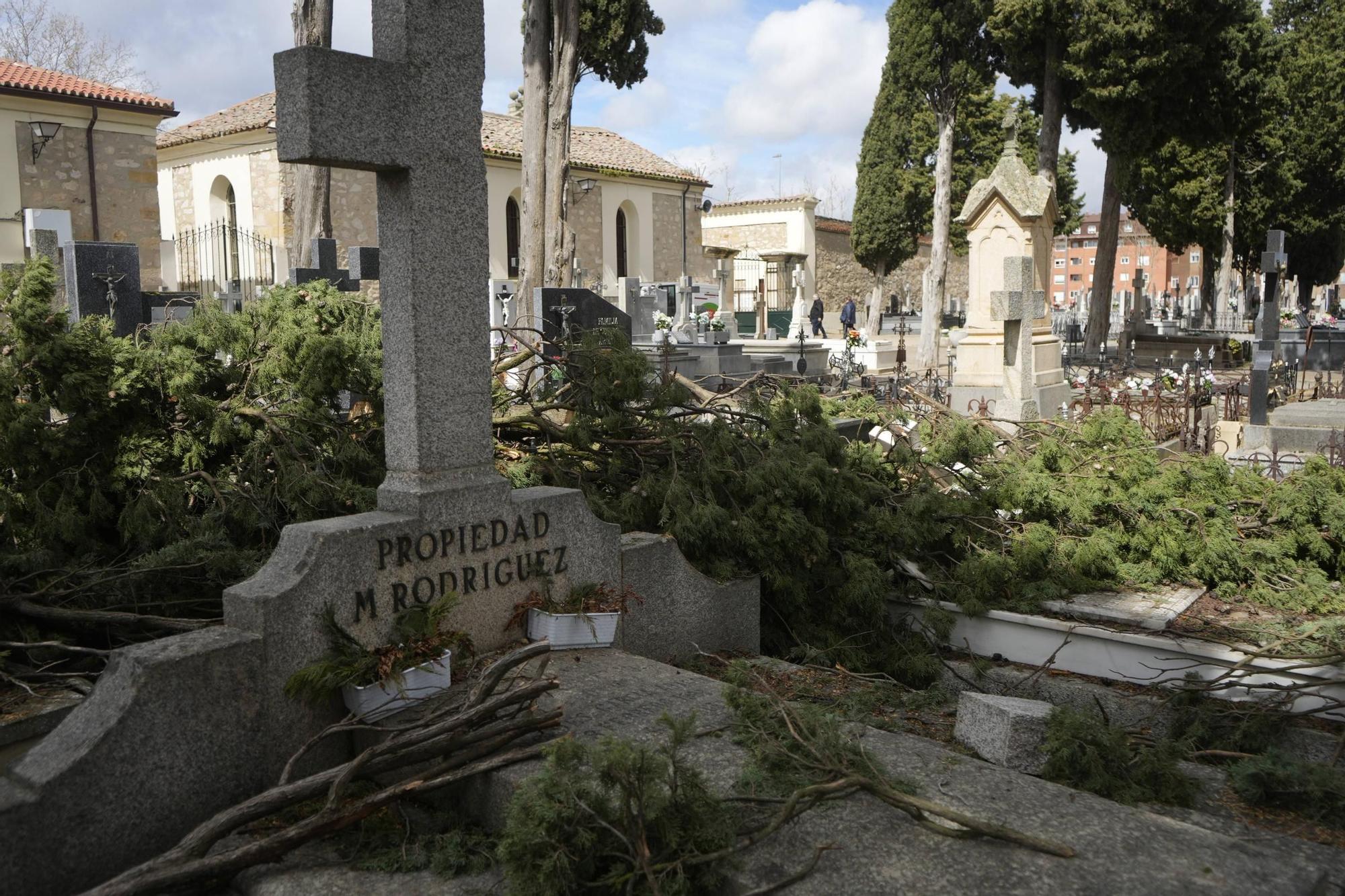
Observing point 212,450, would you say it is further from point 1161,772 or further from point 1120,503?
point 1120,503

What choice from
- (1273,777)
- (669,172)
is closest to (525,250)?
(1273,777)

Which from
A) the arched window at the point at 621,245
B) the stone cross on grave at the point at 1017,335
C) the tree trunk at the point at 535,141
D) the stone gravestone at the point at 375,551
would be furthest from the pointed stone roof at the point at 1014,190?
the arched window at the point at 621,245

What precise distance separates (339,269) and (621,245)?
78.4ft

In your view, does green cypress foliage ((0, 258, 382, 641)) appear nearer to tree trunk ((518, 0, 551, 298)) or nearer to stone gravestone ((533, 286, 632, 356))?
stone gravestone ((533, 286, 632, 356))

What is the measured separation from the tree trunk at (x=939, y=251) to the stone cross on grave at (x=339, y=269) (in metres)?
15.2

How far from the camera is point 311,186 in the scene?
45.1ft

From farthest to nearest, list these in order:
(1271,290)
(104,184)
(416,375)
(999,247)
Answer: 1. (104,184)
2. (1271,290)
3. (999,247)
4. (416,375)

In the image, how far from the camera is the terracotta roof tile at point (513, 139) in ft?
86.3

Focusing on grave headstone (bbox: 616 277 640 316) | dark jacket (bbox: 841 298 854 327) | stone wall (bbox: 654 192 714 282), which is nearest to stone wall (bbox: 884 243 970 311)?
dark jacket (bbox: 841 298 854 327)

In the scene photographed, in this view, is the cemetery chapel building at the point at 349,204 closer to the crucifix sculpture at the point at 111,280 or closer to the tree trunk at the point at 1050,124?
the crucifix sculpture at the point at 111,280

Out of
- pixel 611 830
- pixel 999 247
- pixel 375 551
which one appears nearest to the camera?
pixel 611 830

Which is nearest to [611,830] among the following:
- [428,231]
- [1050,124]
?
[428,231]

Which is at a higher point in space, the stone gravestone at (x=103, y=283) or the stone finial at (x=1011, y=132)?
the stone finial at (x=1011, y=132)

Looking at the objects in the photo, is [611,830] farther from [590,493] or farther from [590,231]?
[590,231]
